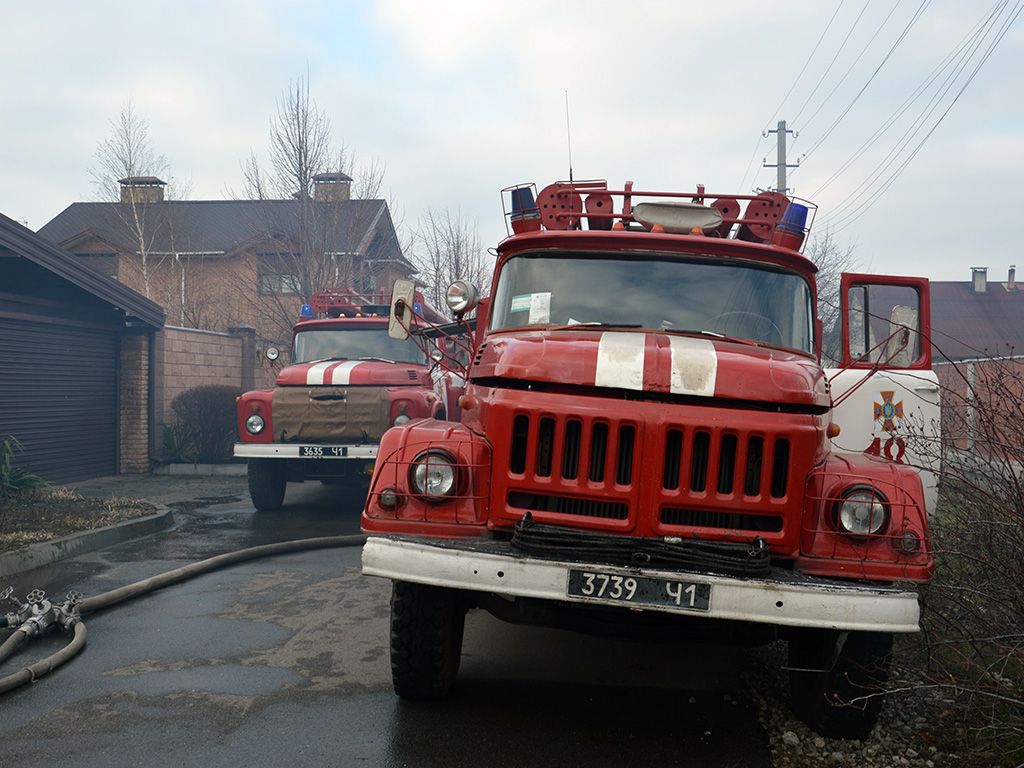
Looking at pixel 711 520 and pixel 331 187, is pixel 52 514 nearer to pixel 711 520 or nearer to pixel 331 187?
pixel 711 520

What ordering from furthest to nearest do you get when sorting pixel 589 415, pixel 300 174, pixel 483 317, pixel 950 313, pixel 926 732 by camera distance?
pixel 950 313
pixel 300 174
pixel 483 317
pixel 926 732
pixel 589 415

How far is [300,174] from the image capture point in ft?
66.1

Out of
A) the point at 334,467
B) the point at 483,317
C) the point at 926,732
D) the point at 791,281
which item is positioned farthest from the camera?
the point at 334,467

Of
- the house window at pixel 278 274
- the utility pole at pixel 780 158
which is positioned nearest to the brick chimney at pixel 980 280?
the utility pole at pixel 780 158

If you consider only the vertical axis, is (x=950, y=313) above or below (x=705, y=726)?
above

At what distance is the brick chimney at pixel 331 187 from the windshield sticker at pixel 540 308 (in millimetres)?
15647

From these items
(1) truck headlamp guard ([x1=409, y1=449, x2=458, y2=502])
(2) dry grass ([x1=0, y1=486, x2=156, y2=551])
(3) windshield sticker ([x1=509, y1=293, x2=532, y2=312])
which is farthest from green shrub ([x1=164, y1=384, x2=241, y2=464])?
(1) truck headlamp guard ([x1=409, y1=449, x2=458, y2=502])

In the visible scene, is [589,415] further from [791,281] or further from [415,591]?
[791,281]

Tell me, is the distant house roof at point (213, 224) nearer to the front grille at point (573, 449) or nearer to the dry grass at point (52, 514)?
the dry grass at point (52, 514)

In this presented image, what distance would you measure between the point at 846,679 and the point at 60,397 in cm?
1298

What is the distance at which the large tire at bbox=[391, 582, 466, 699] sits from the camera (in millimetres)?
4348

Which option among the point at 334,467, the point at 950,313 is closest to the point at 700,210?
the point at 334,467

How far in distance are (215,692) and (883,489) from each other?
342 centimetres

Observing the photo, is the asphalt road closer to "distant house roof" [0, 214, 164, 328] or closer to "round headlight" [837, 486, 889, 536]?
"round headlight" [837, 486, 889, 536]
